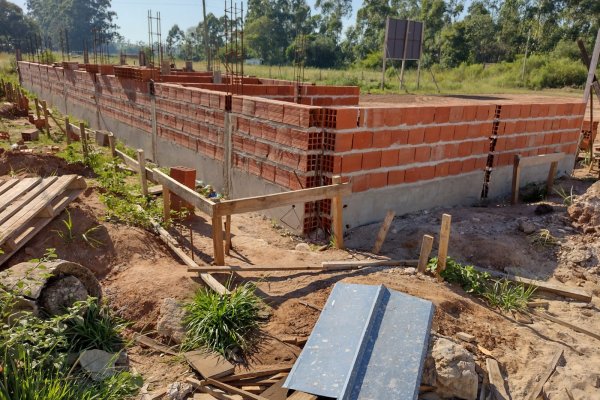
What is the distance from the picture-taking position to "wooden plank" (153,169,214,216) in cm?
498

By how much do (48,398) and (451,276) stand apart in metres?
4.26

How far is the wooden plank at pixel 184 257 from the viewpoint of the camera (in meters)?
4.73

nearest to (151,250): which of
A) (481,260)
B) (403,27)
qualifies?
(481,260)

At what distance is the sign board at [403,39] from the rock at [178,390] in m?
25.0

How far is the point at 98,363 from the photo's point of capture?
3859mm

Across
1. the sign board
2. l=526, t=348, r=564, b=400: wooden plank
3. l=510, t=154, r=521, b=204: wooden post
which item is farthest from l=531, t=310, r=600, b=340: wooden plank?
the sign board

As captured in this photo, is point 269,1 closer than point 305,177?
No

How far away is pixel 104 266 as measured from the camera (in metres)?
5.47

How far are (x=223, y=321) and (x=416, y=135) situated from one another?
15.2 ft

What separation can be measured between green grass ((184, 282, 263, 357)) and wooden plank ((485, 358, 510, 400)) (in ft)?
6.61

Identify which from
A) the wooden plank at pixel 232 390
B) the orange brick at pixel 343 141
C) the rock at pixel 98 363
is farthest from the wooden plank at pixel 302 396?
the orange brick at pixel 343 141

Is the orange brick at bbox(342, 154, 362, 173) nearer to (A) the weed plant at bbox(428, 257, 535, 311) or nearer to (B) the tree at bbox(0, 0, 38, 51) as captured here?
(A) the weed plant at bbox(428, 257, 535, 311)

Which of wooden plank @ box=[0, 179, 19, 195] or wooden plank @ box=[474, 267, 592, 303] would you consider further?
wooden plank @ box=[0, 179, 19, 195]

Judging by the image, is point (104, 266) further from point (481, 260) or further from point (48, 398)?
point (481, 260)
